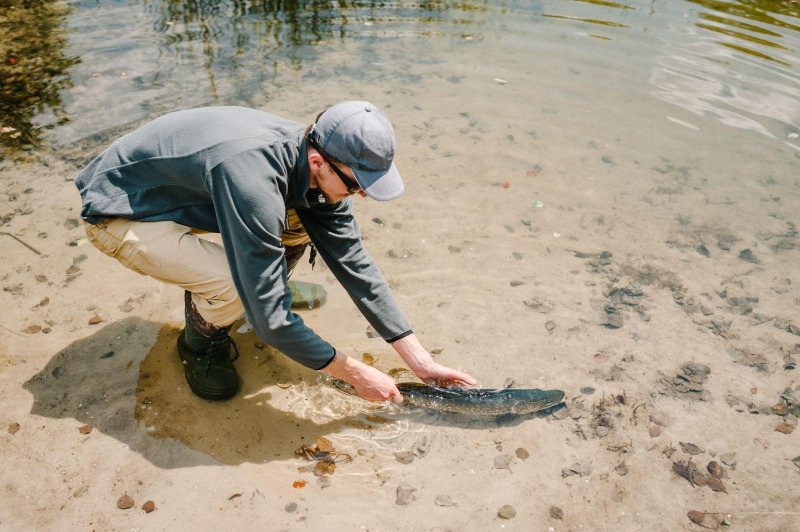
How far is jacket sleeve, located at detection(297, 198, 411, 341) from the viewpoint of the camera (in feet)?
10.3

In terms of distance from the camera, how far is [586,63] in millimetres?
7402

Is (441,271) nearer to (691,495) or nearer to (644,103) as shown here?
(691,495)

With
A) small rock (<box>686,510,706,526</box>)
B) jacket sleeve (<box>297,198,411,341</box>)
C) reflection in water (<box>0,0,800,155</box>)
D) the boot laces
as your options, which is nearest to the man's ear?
jacket sleeve (<box>297,198,411,341</box>)

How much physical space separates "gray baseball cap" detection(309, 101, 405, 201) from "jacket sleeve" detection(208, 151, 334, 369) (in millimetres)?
262

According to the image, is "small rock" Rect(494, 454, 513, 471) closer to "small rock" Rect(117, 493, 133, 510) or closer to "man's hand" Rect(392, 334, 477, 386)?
"man's hand" Rect(392, 334, 477, 386)

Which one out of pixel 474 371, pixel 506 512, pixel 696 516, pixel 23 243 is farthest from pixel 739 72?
pixel 23 243

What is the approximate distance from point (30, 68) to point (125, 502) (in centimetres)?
567

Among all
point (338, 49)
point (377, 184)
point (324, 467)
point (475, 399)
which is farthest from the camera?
point (338, 49)

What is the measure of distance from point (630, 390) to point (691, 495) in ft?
2.34

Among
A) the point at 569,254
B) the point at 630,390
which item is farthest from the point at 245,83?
the point at 630,390

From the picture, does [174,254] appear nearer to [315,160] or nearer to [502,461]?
[315,160]

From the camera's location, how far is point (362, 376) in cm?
297

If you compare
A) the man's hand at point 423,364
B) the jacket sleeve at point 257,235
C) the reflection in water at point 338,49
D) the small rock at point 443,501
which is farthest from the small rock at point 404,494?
the reflection in water at point 338,49

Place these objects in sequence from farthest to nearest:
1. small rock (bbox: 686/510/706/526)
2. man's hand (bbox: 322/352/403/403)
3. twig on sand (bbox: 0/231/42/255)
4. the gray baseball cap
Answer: twig on sand (bbox: 0/231/42/255), small rock (bbox: 686/510/706/526), man's hand (bbox: 322/352/403/403), the gray baseball cap
